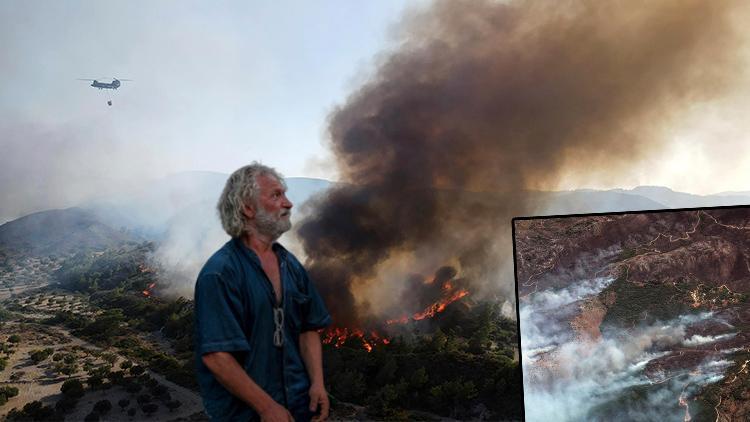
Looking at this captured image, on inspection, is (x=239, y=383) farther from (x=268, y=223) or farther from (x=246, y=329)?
(x=268, y=223)

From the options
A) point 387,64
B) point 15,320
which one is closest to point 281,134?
point 387,64

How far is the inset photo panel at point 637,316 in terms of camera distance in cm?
419

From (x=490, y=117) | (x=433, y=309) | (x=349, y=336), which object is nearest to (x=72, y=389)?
(x=349, y=336)

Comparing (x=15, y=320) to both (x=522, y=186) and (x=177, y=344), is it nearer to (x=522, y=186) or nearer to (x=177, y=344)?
(x=177, y=344)

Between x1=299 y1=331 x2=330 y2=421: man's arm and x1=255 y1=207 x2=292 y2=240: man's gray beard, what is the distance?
406 millimetres

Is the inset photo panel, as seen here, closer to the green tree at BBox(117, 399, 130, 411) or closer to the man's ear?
the man's ear

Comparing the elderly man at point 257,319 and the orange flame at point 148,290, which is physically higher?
the orange flame at point 148,290

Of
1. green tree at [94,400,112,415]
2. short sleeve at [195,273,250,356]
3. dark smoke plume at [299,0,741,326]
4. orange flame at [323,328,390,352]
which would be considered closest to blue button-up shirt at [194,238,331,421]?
short sleeve at [195,273,250,356]

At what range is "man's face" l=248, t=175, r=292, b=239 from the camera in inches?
86.6

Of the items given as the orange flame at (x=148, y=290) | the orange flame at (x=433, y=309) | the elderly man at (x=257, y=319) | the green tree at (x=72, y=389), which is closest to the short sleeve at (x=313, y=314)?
the elderly man at (x=257, y=319)

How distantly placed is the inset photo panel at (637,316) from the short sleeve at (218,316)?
3.32 metres

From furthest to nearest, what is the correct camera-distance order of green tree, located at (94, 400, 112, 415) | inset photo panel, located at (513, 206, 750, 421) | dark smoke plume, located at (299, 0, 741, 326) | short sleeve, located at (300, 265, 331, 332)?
1. dark smoke plume, located at (299, 0, 741, 326)
2. green tree, located at (94, 400, 112, 415)
3. inset photo panel, located at (513, 206, 750, 421)
4. short sleeve, located at (300, 265, 331, 332)

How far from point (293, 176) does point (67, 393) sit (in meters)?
4.53

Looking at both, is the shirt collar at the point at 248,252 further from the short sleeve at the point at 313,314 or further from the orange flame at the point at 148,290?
the orange flame at the point at 148,290
